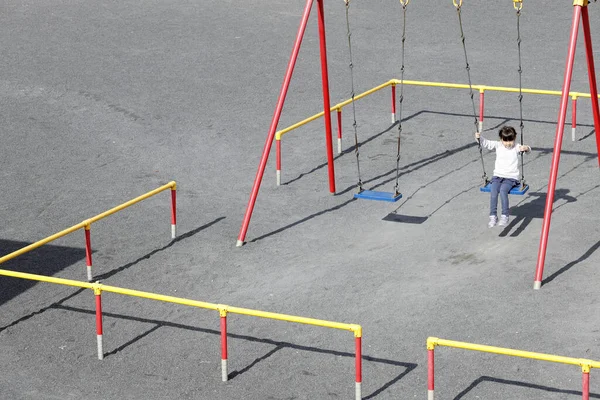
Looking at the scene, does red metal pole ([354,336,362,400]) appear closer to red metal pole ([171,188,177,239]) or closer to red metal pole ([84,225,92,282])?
red metal pole ([84,225,92,282])

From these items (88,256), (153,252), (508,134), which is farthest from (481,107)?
(88,256)

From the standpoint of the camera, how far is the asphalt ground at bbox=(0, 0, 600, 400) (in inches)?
459

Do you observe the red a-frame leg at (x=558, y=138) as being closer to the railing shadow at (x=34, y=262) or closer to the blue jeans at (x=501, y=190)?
the blue jeans at (x=501, y=190)

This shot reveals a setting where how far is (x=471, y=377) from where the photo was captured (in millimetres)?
11133

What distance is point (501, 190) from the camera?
14.4 metres

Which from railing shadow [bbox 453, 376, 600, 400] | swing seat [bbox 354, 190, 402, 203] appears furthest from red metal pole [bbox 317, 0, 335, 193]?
railing shadow [bbox 453, 376, 600, 400]

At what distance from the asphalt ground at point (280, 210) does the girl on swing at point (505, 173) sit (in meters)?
0.32

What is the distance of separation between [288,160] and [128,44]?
6.88 metres

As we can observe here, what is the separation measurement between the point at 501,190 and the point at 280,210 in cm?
291

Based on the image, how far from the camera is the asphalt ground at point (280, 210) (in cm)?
1166

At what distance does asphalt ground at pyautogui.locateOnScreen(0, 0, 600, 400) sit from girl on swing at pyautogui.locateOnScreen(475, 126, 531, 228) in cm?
32

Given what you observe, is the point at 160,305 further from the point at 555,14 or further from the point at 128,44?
the point at 555,14

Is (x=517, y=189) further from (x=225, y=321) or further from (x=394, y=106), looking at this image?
(x=394, y=106)

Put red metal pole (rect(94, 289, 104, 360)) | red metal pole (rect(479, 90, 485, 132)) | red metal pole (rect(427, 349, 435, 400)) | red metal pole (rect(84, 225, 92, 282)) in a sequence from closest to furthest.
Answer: red metal pole (rect(427, 349, 435, 400)) → red metal pole (rect(94, 289, 104, 360)) → red metal pole (rect(84, 225, 92, 282)) → red metal pole (rect(479, 90, 485, 132))
